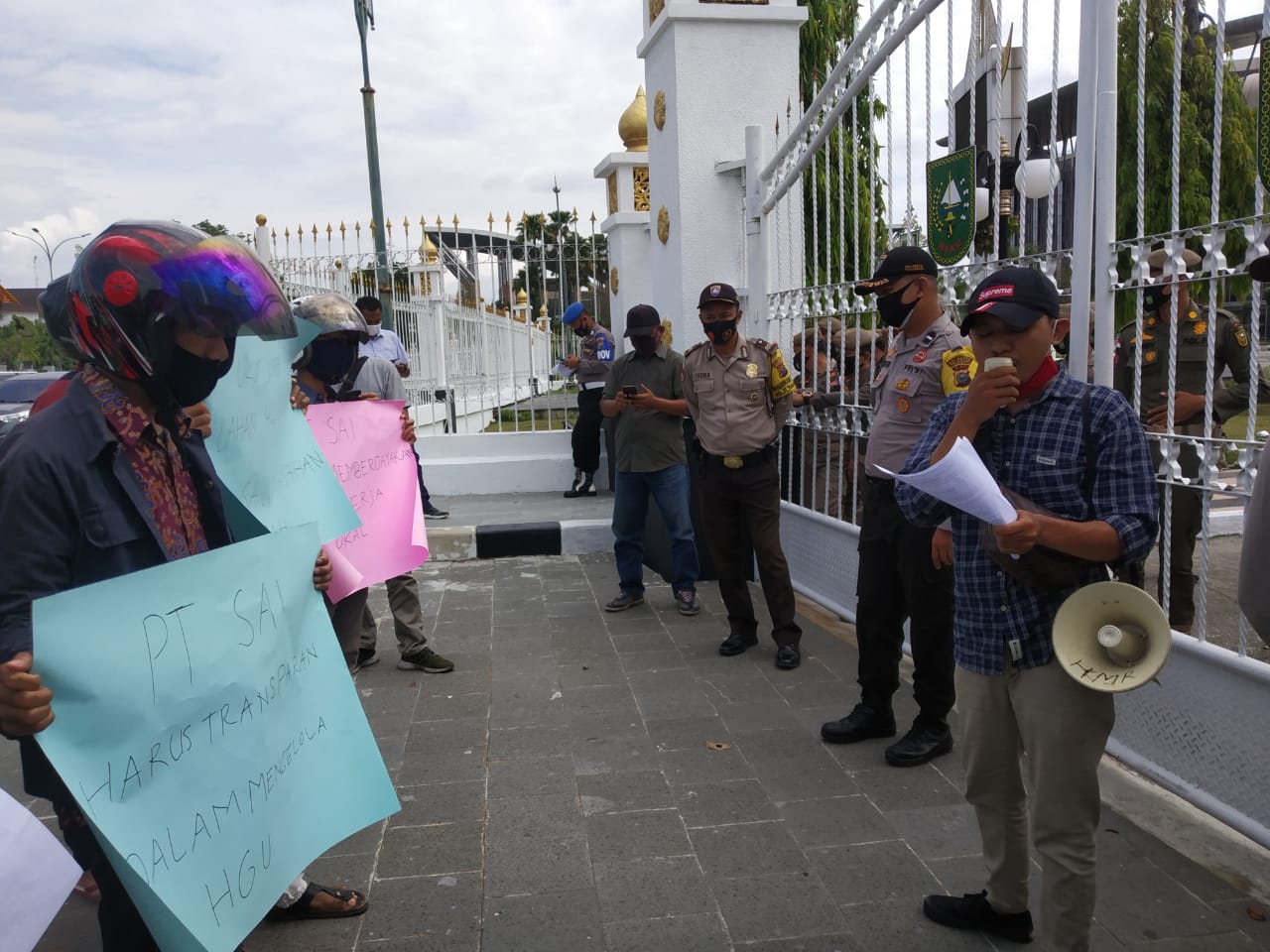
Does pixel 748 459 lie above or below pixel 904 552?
above

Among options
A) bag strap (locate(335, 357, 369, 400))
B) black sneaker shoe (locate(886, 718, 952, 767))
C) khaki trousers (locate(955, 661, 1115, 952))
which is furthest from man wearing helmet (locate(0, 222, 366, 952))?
black sneaker shoe (locate(886, 718, 952, 767))

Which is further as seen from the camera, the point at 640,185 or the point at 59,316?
the point at 640,185

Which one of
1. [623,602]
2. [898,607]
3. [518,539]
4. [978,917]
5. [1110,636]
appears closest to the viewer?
[1110,636]

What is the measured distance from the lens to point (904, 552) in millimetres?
3734

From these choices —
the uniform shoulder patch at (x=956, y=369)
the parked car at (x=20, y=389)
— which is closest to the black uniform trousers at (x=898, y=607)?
the uniform shoulder patch at (x=956, y=369)

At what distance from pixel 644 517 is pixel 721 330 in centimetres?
158

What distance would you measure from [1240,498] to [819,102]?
10.9ft

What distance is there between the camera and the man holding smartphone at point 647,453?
5848 mm

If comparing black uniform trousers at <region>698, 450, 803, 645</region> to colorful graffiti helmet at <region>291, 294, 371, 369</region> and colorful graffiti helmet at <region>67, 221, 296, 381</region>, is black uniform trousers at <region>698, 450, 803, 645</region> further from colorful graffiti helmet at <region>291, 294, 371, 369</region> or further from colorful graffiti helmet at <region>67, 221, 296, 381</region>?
colorful graffiti helmet at <region>67, 221, 296, 381</region>

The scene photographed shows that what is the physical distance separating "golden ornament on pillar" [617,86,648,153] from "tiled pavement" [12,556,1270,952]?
22.2 feet

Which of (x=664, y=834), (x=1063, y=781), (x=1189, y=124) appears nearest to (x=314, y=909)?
(x=664, y=834)

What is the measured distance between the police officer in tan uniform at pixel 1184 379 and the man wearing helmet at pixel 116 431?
2.44 meters

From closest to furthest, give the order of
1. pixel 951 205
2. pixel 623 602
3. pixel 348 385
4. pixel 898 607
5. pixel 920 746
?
pixel 920 746 < pixel 898 607 < pixel 951 205 < pixel 348 385 < pixel 623 602

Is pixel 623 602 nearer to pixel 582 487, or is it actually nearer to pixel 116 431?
pixel 582 487
